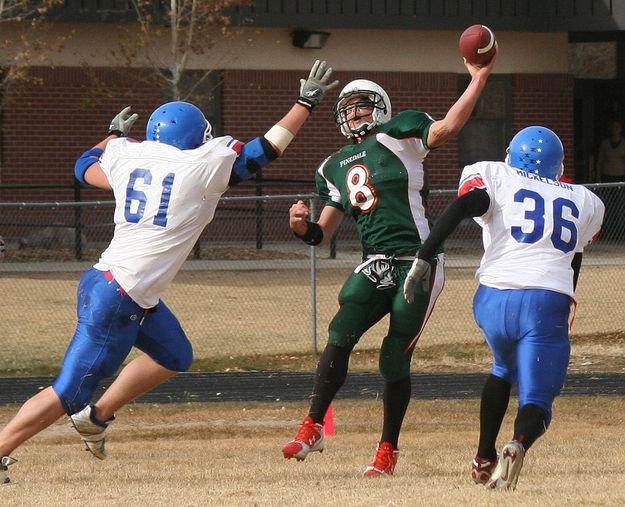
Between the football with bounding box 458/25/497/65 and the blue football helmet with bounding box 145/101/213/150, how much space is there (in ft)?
4.75

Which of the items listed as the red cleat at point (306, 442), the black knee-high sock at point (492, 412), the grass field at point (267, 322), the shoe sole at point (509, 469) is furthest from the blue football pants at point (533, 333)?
the grass field at point (267, 322)

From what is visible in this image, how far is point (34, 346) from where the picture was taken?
14.3 m

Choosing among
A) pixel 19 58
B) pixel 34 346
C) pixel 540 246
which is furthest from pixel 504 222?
pixel 19 58

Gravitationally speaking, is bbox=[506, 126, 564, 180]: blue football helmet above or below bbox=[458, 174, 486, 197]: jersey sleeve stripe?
above

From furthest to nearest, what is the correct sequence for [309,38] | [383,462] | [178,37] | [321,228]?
[309,38], [178,37], [321,228], [383,462]

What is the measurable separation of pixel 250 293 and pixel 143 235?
9.46 meters

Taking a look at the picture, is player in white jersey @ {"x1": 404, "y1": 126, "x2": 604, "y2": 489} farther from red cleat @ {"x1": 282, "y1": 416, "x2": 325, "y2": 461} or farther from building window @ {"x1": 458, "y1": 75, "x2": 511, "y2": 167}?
building window @ {"x1": 458, "y1": 75, "x2": 511, "y2": 167}

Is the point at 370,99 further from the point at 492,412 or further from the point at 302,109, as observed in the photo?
the point at 492,412

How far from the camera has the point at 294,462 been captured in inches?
318

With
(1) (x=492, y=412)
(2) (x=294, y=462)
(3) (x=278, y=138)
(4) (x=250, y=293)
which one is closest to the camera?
(1) (x=492, y=412)

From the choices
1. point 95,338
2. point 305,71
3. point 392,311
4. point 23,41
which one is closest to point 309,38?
point 305,71

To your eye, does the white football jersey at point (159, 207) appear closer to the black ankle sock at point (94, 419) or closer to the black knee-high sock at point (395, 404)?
the black ankle sock at point (94, 419)

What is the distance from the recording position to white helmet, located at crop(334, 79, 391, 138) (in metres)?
7.63

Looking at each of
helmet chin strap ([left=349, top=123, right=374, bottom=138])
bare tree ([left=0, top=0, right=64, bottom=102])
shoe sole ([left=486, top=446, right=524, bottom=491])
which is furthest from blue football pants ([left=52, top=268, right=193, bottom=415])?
bare tree ([left=0, top=0, right=64, bottom=102])
